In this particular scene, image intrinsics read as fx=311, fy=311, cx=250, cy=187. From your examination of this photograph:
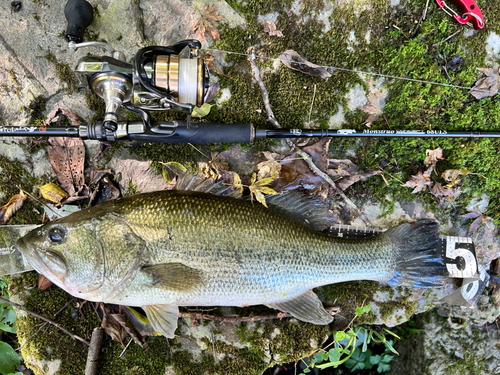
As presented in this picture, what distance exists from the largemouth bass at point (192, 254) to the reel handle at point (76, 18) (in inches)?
53.1

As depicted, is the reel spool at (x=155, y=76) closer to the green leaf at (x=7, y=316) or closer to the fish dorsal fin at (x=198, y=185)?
the fish dorsal fin at (x=198, y=185)

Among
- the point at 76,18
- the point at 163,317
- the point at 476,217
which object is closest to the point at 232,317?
the point at 163,317

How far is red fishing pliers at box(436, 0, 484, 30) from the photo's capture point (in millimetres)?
2814

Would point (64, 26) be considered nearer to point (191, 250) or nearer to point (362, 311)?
point (191, 250)

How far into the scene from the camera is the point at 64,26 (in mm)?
2840

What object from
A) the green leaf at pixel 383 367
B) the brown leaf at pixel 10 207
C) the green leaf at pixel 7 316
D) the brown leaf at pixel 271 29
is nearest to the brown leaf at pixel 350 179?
the brown leaf at pixel 271 29

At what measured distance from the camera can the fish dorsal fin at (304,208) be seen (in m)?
2.82

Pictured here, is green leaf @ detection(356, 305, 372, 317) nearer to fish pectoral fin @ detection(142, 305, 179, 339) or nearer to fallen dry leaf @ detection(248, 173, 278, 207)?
fallen dry leaf @ detection(248, 173, 278, 207)

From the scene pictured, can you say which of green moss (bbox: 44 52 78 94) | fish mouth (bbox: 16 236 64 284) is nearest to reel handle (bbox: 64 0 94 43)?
green moss (bbox: 44 52 78 94)

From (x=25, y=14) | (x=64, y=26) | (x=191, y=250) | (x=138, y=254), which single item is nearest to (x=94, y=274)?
(x=138, y=254)

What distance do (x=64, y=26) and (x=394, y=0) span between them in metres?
3.04

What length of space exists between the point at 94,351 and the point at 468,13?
461cm

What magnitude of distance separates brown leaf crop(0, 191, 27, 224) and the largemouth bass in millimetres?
803

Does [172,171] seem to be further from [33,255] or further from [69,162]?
Result: [33,255]
